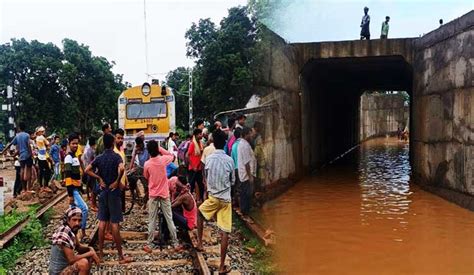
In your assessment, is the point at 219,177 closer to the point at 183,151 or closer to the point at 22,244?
the point at 22,244

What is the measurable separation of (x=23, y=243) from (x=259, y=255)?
151 inches

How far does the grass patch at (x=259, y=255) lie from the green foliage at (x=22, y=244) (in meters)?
3.36

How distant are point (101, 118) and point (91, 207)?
2487 centimetres

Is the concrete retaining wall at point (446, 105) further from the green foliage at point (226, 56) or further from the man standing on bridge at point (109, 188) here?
the green foliage at point (226, 56)

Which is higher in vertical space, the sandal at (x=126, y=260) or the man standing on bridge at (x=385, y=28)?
the man standing on bridge at (x=385, y=28)

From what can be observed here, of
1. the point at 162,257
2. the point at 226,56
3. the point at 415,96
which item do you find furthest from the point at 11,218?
the point at 226,56

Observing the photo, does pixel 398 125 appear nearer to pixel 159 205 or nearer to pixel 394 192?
pixel 394 192

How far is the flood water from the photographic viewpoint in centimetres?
729

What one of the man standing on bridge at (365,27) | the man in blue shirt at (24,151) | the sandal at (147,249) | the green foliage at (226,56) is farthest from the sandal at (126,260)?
the green foliage at (226,56)

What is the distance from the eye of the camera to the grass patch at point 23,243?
679 centimetres

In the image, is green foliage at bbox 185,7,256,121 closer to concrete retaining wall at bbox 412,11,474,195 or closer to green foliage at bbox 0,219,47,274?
concrete retaining wall at bbox 412,11,474,195

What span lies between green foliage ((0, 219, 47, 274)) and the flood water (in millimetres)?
3915

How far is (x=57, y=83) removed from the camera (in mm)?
29625

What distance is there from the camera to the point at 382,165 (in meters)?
22.0
